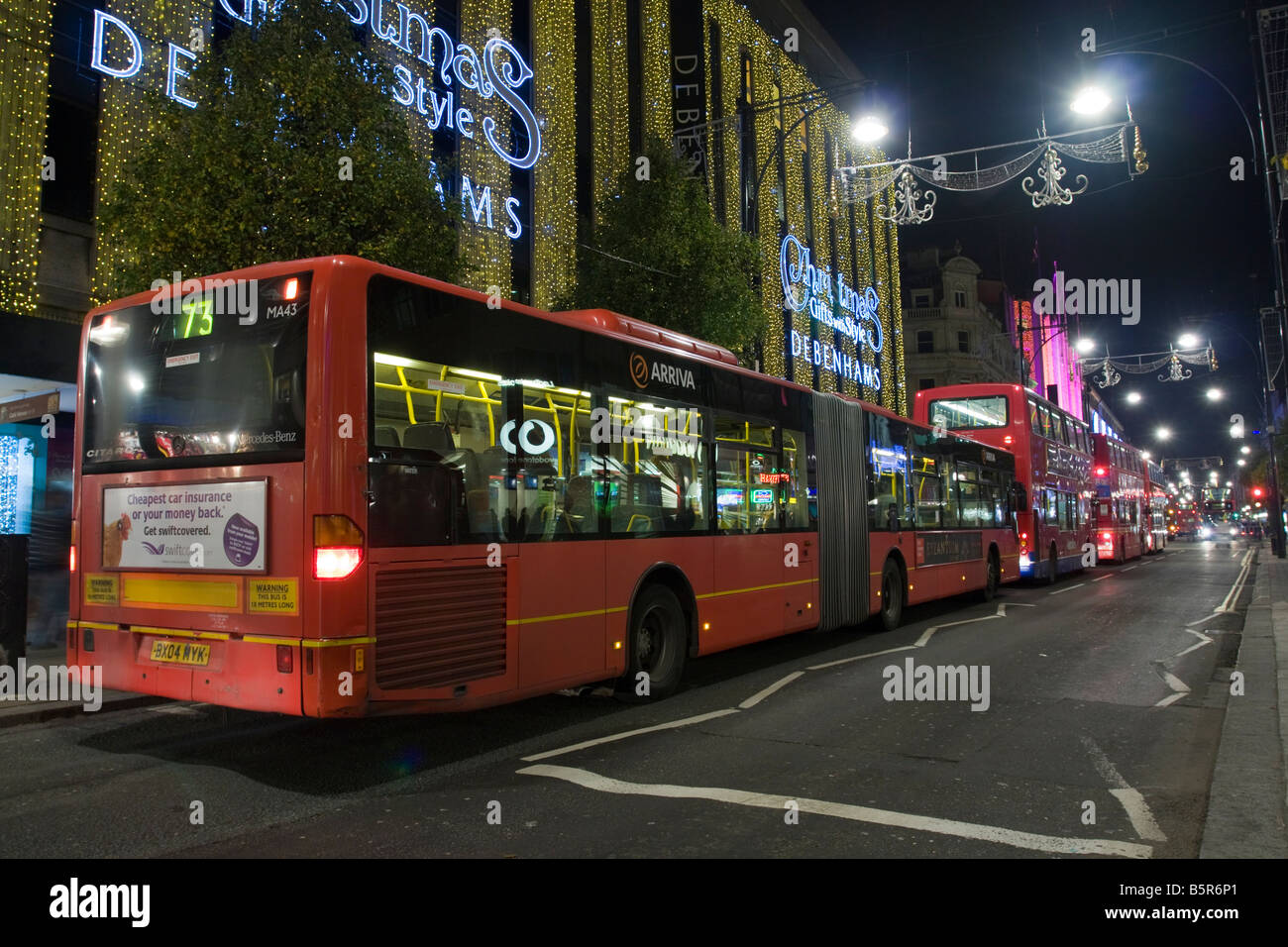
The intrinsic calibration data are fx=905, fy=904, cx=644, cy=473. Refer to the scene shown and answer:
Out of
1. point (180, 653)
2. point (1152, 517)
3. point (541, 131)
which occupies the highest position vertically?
point (541, 131)

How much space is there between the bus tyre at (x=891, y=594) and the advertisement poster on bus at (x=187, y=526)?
9.68 meters

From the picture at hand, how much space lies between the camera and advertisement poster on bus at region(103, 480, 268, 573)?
5582 millimetres

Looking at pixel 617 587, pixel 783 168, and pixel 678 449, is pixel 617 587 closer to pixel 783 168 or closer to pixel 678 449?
pixel 678 449

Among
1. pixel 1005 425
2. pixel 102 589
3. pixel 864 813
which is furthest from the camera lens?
pixel 1005 425

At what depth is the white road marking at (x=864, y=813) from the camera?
440 cm

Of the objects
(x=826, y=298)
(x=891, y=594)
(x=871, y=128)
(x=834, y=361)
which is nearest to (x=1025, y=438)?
(x=871, y=128)

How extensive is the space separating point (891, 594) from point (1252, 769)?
8024mm

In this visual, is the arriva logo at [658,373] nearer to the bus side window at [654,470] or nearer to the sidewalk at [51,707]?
the bus side window at [654,470]

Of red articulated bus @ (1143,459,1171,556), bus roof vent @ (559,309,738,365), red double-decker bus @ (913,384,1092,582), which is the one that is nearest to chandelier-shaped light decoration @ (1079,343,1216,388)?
red articulated bus @ (1143,459,1171,556)

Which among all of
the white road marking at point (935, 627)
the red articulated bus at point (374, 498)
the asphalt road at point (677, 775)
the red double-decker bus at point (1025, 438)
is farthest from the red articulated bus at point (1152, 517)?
the red articulated bus at point (374, 498)

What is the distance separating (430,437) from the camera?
19.3ft

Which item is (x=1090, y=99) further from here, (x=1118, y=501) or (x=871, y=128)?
(x=1118, y=501)

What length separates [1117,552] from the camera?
32.2m
